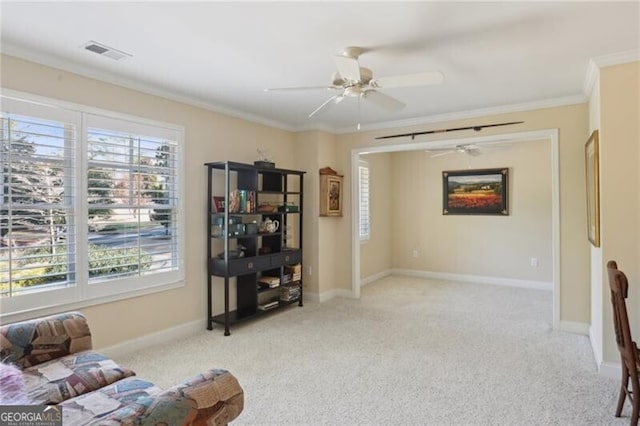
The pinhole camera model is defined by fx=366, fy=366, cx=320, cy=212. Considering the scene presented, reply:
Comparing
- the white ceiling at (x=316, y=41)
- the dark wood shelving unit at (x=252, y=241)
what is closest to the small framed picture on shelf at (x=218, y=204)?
the dark wood shelving unit at (x=252, y=241)

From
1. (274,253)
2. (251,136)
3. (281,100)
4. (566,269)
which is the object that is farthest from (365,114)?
(566,269)

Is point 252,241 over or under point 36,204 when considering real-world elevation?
under

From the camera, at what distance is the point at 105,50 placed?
270 cm

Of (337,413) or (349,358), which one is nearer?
(337,413)

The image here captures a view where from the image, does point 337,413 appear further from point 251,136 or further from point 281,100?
point 251,136

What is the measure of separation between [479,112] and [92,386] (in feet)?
14.6

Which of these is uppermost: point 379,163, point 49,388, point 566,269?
point 379,163

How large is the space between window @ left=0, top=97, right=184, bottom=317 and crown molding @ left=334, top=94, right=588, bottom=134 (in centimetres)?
268

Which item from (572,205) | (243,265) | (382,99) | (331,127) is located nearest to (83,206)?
(243,265)

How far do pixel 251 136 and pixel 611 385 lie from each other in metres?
4.23

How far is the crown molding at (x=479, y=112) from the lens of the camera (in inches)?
152

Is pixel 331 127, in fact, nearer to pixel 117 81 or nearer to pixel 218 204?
pixel 218 204

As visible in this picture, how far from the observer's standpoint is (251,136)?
15.2 ft

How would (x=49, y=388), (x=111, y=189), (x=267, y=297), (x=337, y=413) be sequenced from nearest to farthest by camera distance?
(x=49, y=388)
(x=337, y=413)
(x=111, y=189)
(x=267, y=297)
